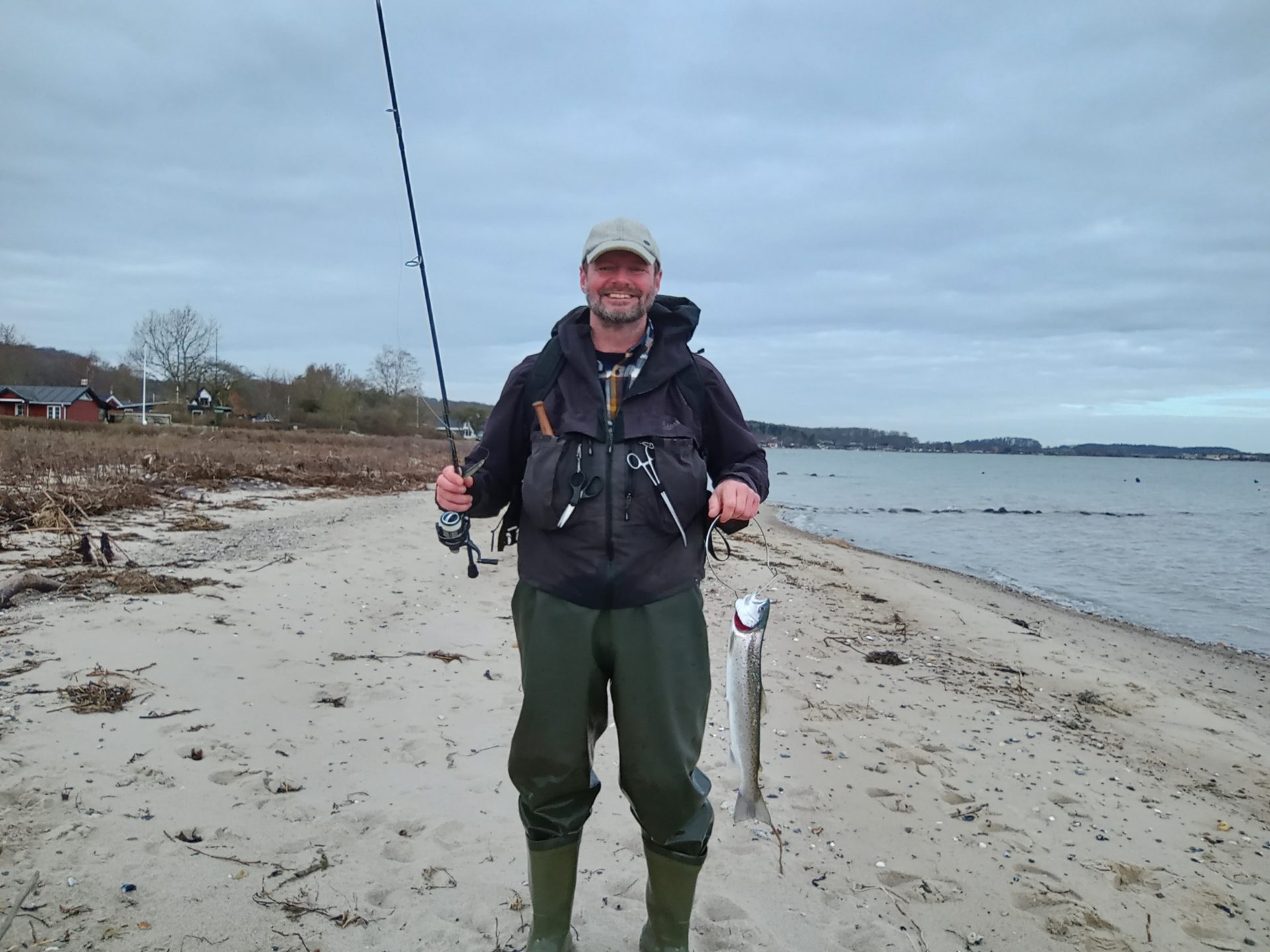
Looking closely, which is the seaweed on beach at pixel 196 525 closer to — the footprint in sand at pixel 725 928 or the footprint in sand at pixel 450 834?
the footprint in sand at pixel 450 834

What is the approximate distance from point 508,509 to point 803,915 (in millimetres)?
2162

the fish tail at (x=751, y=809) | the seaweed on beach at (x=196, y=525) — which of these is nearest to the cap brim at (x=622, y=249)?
the fish tail at (x=751, y=809)

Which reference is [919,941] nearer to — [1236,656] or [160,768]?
[160,768]

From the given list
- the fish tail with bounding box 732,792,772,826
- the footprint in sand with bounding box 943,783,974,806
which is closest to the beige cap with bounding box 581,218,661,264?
the fish tail with bounding box 732,792,772,826

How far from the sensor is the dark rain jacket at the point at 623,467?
104 inches

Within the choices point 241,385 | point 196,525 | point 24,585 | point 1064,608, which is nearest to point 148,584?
point 24,585

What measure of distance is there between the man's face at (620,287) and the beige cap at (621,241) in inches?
1.4

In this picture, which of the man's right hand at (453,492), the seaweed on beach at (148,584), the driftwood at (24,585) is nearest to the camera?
the man's right hand at (453,492)

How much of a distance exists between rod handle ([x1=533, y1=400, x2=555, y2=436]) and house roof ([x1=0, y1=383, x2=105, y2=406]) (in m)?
62.5

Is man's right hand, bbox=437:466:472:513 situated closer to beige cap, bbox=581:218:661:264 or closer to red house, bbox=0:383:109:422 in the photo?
beige cap, bbox=581:218:661:264

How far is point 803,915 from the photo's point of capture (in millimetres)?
3266

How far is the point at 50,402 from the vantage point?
171ft

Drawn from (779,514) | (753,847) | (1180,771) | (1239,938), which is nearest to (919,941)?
(753,847)

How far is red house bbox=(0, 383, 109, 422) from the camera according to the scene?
50188 mm
